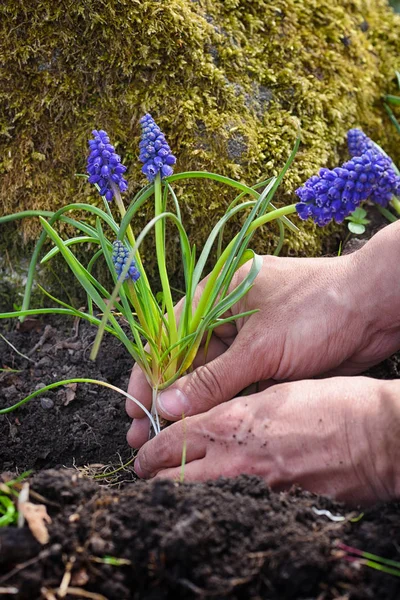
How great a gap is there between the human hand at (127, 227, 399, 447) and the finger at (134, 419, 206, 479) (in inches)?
4.9

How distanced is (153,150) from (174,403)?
2.23 feet

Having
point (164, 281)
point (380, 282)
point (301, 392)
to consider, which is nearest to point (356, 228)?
point (380, 282)

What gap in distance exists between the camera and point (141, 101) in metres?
2.21

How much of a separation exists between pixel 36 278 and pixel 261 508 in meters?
1.40

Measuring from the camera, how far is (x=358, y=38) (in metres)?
2.74

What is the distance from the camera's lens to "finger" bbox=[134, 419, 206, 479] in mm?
1559

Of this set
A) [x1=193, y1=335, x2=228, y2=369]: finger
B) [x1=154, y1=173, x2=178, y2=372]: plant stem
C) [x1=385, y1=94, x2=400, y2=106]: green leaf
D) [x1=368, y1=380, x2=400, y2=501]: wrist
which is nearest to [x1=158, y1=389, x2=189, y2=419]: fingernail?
[x1=154, y1=173, x2=178, y2=372]: plant stem

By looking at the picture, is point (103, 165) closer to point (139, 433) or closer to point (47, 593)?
point (139, 433)

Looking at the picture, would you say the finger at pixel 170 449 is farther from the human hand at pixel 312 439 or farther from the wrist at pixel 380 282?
the wrist at pixel 380 282

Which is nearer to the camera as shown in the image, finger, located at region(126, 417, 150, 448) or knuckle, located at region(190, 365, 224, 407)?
knuckle, located at region(190, 365, 224, 407)

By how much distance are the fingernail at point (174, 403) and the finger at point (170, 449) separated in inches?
4.1

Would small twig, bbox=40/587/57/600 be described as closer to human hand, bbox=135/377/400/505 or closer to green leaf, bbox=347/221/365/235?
human hand, bbox=135/377/400/505

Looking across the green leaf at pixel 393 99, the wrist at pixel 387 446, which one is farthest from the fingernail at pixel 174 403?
the green leaf at pixel 393 99

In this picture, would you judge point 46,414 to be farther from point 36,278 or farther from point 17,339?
point 36,278
